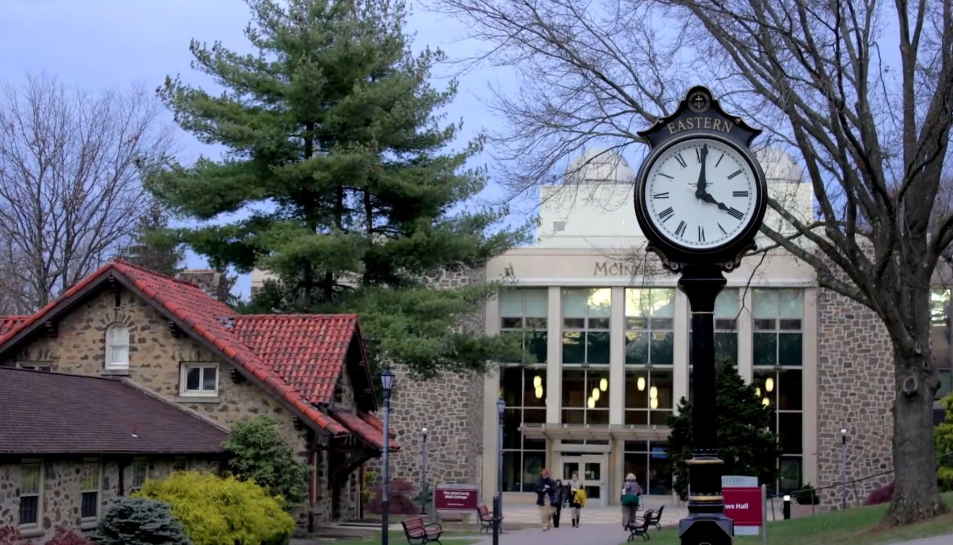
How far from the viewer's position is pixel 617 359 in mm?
56312

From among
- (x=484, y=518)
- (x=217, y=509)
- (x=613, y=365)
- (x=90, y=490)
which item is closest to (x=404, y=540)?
(x=484, y=518)

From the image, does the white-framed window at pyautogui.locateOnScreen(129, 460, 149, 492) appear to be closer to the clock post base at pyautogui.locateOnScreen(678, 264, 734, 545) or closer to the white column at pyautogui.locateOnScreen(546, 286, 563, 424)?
the clock post base at pyautogui.locateOnScreen(678, 264, 734, 545)

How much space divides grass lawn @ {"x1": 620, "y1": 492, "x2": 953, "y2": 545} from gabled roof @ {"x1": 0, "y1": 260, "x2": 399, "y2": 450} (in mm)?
8118

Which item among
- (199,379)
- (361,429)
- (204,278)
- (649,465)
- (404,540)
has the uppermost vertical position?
(204,278)

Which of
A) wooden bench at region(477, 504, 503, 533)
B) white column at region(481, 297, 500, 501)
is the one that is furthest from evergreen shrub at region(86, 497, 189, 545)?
white column at region(481, 297, 500, 501)

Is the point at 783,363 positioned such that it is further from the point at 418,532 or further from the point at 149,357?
the point at 149,357

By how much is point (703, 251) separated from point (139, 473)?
1753 cm

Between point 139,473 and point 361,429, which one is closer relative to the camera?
point 139,473

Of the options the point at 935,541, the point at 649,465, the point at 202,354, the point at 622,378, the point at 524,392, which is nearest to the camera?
the point at 935,541

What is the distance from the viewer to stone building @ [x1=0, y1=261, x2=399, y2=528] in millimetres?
27719

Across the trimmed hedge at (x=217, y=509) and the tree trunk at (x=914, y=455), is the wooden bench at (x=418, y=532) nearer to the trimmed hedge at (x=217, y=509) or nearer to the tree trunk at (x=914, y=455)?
the trimmed hedge at (x=217, y=509)

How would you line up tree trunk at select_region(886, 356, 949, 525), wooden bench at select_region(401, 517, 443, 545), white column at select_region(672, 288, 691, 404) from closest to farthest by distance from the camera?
tree trunk at select_region(886, 356, 949, 525)
wooden bench at select_region(401, 517, 443, 545)
white column at select_region(672, 288, 691, 404)

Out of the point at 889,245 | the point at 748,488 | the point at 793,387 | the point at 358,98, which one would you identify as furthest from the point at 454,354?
the point at 793,387

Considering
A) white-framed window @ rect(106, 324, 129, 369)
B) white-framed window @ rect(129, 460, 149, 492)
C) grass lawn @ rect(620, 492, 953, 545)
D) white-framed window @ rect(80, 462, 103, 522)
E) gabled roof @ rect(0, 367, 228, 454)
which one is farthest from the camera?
white-framed window @ rect(106, 324, 129, 369)
